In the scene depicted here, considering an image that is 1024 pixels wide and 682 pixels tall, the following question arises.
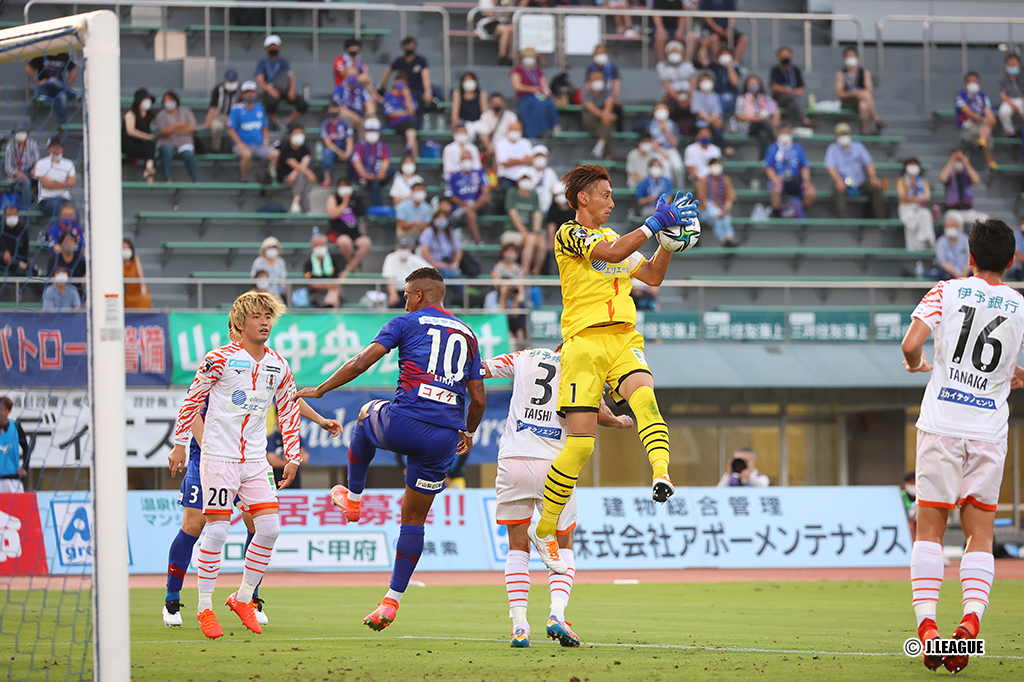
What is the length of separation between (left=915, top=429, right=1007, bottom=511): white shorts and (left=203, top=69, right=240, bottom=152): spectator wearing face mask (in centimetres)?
1921

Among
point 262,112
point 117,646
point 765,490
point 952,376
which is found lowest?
point 765,490

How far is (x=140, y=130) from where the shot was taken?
74.4 feet

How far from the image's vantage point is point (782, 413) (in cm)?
2522

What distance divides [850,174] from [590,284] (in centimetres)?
1935

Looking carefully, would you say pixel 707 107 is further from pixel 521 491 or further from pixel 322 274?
pixel 521 491

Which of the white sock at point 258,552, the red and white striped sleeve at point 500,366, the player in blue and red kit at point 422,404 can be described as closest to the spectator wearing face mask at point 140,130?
the white sock at point 258,552

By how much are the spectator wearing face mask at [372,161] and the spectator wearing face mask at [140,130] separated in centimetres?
387

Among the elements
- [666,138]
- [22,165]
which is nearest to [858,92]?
[666,138]

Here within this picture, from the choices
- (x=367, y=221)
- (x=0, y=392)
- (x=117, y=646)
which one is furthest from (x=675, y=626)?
(x=367, y=221)

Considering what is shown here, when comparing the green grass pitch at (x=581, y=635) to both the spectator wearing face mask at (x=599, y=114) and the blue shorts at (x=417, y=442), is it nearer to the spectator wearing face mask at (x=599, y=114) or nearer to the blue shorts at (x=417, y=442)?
the blue shorts at (x=417, y=442)

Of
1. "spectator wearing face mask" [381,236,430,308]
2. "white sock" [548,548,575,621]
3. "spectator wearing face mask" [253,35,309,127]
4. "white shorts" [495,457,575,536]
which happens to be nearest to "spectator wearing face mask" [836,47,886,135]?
"spectator wearing face mask" [381,236,430,308]

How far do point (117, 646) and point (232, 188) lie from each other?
19.0 meters

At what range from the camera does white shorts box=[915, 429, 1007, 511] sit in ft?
21.5

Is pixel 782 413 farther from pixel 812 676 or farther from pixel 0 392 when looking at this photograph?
pixel 812 676
